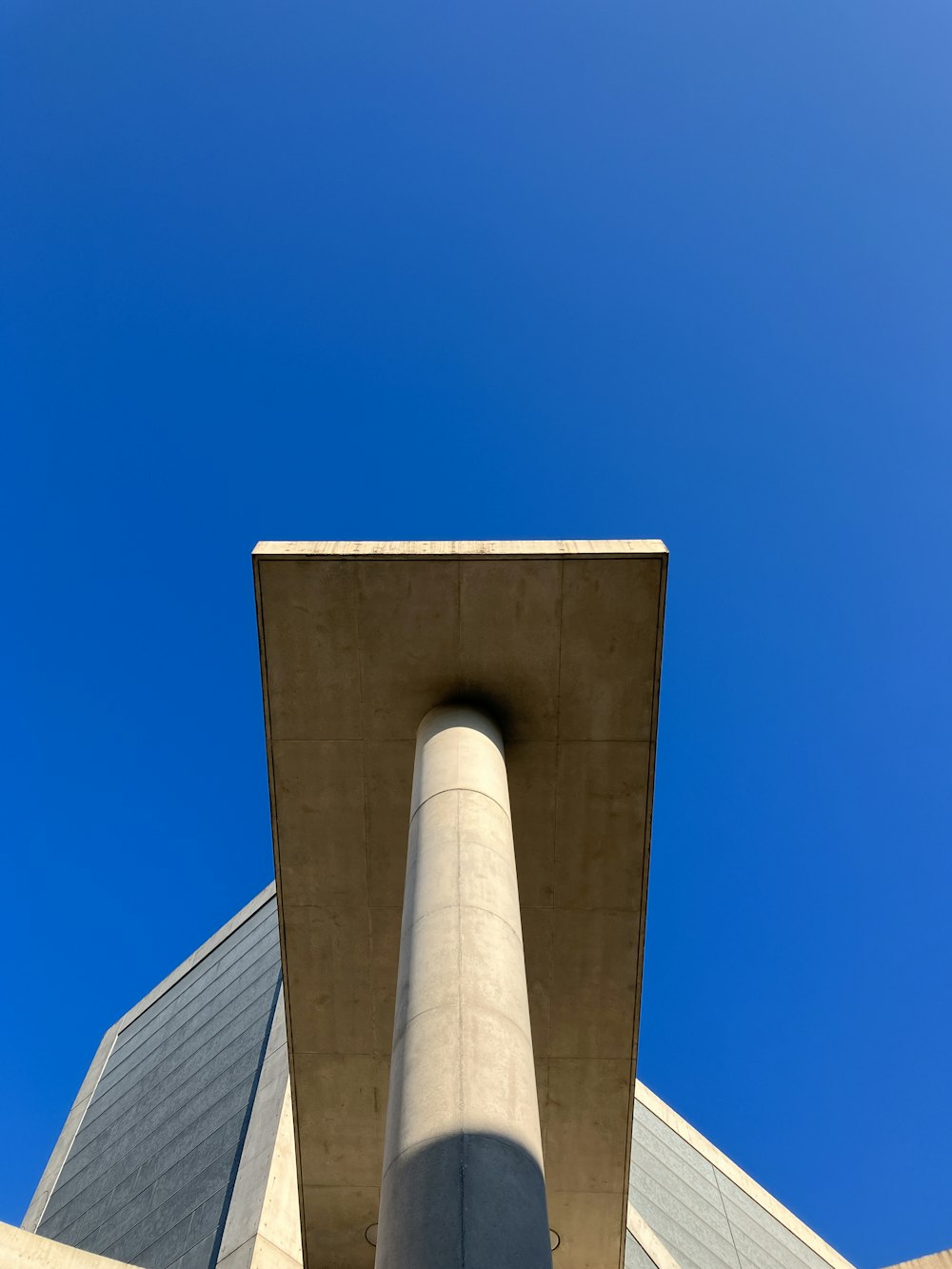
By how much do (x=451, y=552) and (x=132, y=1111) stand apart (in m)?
21.7

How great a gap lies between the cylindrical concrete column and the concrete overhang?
182cm

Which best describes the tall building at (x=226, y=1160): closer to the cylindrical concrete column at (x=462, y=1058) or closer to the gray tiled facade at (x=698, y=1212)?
A: the gray tiled facade at (x=698, y=1212)

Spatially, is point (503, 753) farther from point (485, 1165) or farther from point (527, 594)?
point (485, 1165)

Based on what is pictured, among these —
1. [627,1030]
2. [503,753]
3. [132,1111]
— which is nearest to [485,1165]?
[503,753]

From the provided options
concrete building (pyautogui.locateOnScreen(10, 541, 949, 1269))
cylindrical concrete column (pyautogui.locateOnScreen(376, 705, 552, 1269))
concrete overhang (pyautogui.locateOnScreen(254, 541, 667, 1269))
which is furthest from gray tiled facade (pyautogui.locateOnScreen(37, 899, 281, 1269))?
cylindrical concrete column (pyautogui.locateOnScreen(376, 705, 552, 1269))

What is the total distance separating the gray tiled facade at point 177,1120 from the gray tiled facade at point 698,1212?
9954 millimetres

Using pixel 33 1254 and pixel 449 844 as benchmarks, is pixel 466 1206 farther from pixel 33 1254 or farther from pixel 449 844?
pixel 33 1254

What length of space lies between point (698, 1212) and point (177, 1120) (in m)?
14.0

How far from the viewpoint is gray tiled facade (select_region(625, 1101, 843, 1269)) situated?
23891 millimetres

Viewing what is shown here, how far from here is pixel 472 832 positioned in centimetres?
1035

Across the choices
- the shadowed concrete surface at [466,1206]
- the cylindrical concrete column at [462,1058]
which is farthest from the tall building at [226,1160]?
the shadowed concrete surface at [466,1206]

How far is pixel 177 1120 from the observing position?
2348cm

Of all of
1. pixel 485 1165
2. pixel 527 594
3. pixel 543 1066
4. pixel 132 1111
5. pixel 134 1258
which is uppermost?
pixel 527 594

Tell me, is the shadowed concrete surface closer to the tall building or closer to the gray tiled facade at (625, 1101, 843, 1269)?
the tall building
